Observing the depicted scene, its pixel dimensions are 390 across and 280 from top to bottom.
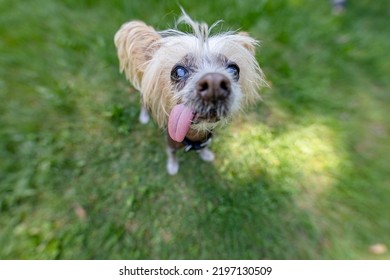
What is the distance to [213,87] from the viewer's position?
4.93 ft

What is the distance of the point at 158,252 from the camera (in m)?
2.57

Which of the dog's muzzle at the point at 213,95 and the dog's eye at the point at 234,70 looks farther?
the dog's eye at the point at 234,70

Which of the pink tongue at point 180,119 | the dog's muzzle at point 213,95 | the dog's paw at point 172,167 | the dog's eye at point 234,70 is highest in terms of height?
the dog's eye at point 234,70

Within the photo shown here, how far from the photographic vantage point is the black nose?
1.48m

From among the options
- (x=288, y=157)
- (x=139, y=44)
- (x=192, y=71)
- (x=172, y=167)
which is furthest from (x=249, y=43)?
(x=288, y=157)

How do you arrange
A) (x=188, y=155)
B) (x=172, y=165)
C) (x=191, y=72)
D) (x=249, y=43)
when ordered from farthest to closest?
(x=188, y=155)
(x=172, y=165)
(x=249, y=43)
(x=191, y=72)

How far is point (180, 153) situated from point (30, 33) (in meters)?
2.19

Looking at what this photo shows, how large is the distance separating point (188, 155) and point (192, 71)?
1.43 m

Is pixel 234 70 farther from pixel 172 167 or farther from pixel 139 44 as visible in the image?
pixel 172 167

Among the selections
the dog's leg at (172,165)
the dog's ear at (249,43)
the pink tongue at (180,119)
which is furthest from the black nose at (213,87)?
the dog's leg at (172,165)

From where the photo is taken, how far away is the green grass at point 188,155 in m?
2.62

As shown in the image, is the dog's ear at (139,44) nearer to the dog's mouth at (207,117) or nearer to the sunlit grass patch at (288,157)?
the dog's mouth at (207,117)

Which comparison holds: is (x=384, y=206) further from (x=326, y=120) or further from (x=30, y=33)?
(x=30, y=33)

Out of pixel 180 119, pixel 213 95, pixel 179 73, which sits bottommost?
pixel 180 119
